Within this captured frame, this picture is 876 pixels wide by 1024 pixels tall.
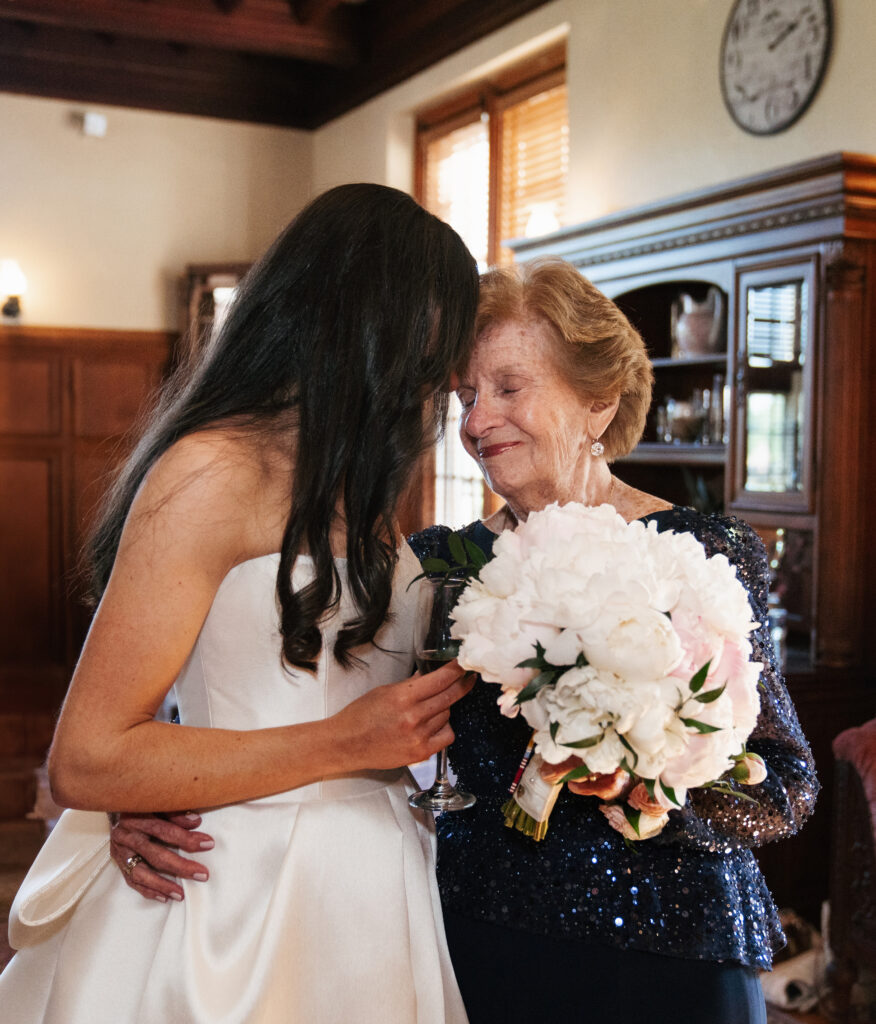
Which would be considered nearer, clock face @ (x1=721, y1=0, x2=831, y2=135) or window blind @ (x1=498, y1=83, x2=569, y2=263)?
clock face @ (x1=721, y1=0, x2=831, y2=135)

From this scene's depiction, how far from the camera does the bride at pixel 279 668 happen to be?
1.24m

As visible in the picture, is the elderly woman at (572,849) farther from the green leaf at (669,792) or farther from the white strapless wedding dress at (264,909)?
the green leaf at (669,792)

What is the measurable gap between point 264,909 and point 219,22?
6906mm

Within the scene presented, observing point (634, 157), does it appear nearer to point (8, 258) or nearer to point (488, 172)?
point (488, 172)

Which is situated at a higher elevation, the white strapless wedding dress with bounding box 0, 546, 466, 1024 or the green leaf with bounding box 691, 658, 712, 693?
the green leaf with bounding box 691, 658, 712, 693

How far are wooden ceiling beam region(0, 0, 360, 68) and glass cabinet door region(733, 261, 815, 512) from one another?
4.26 metres

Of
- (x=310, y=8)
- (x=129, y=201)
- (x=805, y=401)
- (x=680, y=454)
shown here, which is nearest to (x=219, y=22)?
(x=310, y=8)

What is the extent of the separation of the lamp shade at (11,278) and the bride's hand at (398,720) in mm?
7389

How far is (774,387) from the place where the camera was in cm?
392

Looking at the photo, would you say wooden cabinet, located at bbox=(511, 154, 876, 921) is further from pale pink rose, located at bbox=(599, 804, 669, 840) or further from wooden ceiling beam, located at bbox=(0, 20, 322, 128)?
wooden ceiling beam, located at bbox=(0, 20, 322, 128)

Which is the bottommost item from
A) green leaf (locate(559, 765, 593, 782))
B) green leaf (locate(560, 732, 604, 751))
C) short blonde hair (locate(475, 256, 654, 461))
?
green leaf (locate(559, 765, 593, 782))

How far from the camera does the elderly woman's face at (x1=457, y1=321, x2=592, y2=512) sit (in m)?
1.75

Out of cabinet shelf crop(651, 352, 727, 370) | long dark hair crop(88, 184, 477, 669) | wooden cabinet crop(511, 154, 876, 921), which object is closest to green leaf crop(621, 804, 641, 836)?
long dark hair crop(88, 184, 477, 669)

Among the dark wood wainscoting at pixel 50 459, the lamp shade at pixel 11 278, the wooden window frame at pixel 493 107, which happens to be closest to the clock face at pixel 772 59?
the wooden window frame at pixel 493 107
